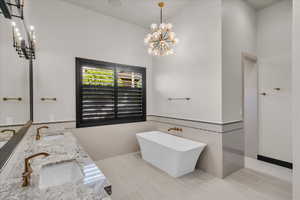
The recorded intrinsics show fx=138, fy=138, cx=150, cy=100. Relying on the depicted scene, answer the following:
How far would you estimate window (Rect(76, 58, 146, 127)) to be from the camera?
115 inches

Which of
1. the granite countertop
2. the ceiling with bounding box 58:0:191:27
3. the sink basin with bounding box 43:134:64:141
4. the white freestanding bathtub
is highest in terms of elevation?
the ceiling with bounding box 58:0:191:27

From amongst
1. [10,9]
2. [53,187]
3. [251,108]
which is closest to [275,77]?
[251,108]

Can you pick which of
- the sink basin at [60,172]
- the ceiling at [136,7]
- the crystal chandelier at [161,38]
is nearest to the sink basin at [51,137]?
the sink basin at [60,172]

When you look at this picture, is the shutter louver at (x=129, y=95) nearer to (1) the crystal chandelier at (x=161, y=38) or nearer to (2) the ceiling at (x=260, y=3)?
(1) the crystal chandelier at (x=161, y=38)

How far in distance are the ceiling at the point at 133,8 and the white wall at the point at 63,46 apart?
0.52 feet

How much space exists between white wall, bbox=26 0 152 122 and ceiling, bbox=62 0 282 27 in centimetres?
16

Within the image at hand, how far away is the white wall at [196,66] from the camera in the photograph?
2.49 meters

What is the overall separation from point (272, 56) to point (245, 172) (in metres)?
2.45

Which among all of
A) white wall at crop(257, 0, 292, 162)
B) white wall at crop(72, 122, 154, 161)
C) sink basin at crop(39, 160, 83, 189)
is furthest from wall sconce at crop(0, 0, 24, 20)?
white wall at crop(257, 0, 292, 162)

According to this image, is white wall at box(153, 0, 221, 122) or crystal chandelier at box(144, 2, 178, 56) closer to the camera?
crystal chandelier at box(144, 2, 178, 56)

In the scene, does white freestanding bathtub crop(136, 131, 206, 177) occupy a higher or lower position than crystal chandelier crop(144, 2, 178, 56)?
lower

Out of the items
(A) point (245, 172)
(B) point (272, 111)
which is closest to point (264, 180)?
(A) point (245, 172)

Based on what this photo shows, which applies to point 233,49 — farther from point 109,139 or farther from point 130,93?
point 109,139

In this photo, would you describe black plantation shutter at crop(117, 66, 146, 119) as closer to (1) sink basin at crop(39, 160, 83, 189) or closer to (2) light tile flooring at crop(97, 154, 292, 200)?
(2) light tile flooring at crop(97, 154, 292, 200)
